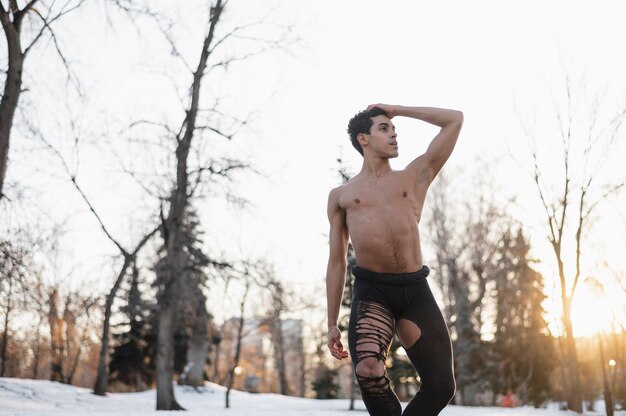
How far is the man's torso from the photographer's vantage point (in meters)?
3.09

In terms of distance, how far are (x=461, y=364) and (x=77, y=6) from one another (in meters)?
24.5

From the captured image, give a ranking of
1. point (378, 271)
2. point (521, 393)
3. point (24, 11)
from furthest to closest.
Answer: point (521, 393) → point (24, 11) → point (378, 271)

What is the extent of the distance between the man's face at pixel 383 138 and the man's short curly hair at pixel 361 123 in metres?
0.02

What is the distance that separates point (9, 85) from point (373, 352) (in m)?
8.73

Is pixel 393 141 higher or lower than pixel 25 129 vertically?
lower

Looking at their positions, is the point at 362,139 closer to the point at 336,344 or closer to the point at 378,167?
the point at 378,167

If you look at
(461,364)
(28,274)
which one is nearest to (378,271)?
(28,274)

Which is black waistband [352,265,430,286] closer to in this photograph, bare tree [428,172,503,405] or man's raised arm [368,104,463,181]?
man's raised arm [368,104,463,181]

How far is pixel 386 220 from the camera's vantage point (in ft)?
10.3

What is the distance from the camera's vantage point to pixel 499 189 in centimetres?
2558

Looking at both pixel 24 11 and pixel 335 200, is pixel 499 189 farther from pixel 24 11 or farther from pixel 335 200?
pixel 335 200

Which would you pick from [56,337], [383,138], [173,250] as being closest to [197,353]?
[56,337]

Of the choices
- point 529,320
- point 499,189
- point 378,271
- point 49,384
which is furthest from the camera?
point 529,320

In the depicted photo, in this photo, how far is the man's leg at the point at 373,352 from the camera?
109 inches
